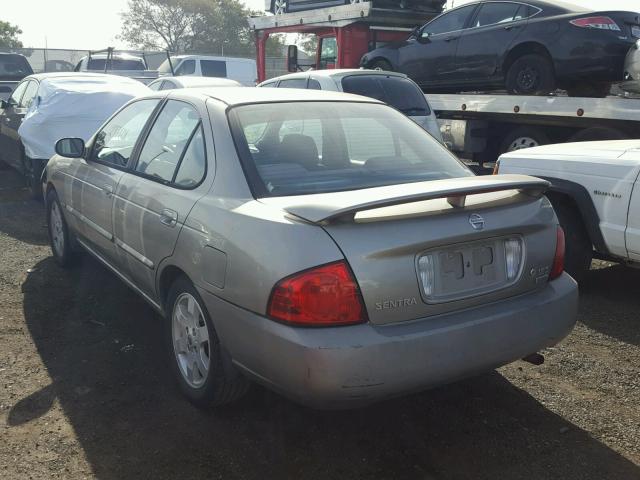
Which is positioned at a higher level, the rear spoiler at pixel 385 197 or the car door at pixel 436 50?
the car door at pixel 436 50

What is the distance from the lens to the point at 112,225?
4176 millimetres

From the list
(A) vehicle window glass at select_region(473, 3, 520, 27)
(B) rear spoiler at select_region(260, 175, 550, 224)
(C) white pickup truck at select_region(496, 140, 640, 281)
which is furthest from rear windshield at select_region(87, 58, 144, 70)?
(B) rear spoiler at select_region(260, 175, 550, 224)

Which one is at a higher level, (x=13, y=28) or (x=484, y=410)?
(x=13, y=28)

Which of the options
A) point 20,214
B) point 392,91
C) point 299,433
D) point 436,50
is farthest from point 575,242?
point 20,214

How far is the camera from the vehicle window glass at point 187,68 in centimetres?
1961

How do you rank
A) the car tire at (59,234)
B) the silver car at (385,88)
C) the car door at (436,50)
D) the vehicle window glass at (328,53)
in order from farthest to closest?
the vehicle window glass at (328,53)
the car door at (436,50)
the silver car at (385,88)
the car tire at (59,234)

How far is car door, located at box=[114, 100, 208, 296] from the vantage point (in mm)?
3328

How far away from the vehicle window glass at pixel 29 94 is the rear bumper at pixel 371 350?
7.81m

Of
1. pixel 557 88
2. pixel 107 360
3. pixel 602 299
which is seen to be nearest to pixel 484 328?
pixel 107 360

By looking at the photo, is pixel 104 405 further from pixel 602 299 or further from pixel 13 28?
pixel 13 28

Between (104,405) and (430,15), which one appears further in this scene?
(430,15)

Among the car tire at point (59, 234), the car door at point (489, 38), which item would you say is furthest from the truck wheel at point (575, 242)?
the car door at point (489, 38)

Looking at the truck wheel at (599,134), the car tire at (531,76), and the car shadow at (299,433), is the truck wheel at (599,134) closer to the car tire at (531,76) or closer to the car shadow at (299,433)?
the car tire at (531,76)

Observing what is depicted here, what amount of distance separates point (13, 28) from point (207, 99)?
5543 cm
